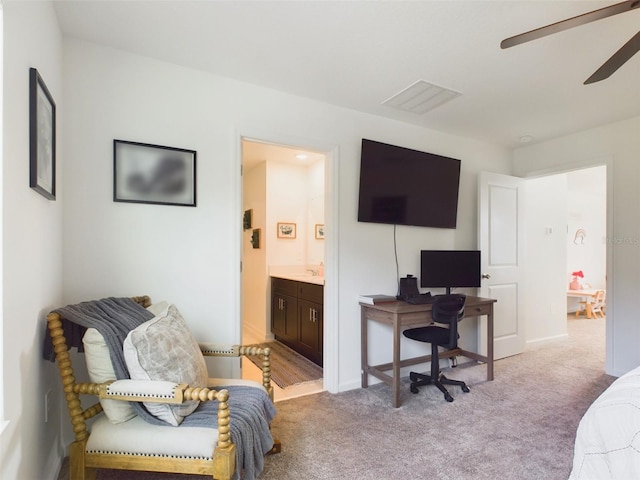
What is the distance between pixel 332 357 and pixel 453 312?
1.05 meters

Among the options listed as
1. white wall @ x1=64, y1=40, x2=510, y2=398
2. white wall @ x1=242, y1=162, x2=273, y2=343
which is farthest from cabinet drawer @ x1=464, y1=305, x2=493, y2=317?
white wall @ x1=242, y1=162, x2=273, y2=343

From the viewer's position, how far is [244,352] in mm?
2053

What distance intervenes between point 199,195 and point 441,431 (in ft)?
7.42

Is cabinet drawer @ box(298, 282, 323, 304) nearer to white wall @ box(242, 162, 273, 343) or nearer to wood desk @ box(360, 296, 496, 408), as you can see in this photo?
wood desk @ box(360, 296, 496, 408)

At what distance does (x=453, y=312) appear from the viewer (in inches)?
108

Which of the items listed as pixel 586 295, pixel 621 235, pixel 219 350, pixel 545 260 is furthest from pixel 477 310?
pixel 586 295

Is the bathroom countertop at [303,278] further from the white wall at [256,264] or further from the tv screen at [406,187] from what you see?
the tv screen at [406,187]

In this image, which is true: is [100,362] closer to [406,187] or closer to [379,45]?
[379,45]

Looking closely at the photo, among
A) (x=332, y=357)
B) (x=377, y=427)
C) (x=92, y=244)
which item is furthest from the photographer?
(x=332, y=357)

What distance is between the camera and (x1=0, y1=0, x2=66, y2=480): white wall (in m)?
1.16

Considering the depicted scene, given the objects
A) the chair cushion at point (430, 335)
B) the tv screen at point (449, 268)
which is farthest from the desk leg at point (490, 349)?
the chair cushion at point (430, 335)

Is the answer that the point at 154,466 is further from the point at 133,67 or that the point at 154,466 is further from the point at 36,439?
the point at 133,67

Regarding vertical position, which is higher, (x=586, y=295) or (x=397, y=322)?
(x=397, y=322)

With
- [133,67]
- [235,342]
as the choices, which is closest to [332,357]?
[235,342]
